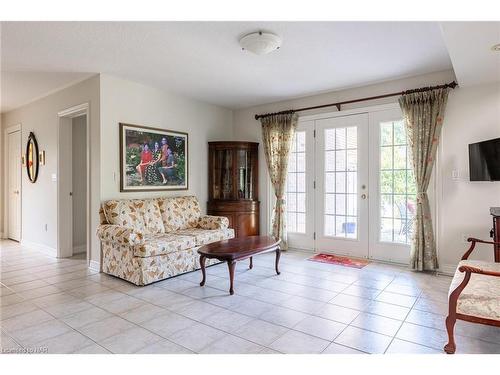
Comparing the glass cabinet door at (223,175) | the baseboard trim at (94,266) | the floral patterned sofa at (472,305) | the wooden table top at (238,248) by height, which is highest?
the glass cabinet door at (223,175)

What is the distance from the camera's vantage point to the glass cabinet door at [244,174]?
5266 millimetres

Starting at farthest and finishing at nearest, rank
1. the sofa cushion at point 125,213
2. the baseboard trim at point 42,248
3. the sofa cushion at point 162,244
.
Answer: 1. the baseboard trim at point 42,248
2. the sofa cushion at point 125,213
3. the sofa cushion at point 162,244

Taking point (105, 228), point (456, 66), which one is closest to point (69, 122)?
point (105, 228)

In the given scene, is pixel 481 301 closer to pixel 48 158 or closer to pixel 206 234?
pixel 206 234

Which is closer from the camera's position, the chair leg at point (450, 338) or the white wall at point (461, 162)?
the chair leg at point (450, 338)

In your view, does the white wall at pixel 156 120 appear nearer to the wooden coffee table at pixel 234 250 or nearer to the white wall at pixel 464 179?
the wooden coffee table at pixel 234 250

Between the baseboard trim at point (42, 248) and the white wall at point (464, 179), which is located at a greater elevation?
the white wall at point (464, 179)

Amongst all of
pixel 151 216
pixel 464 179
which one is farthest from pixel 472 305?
pixel 151 216

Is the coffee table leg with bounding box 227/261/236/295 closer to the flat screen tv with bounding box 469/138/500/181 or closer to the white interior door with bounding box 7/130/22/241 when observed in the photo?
the flat screen tv with bounding box 469/138/500/181

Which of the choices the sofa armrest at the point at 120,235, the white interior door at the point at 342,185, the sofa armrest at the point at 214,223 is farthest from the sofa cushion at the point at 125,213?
the white interior door at the point at 342,185

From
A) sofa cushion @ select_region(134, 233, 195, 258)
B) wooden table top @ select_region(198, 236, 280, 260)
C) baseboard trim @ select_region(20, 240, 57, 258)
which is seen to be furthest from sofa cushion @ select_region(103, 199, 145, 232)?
baseboard trim @ select_region(20, 240, 57, 258)

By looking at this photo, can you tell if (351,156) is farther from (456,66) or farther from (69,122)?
(69,122)

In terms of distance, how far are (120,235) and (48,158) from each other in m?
2.41
